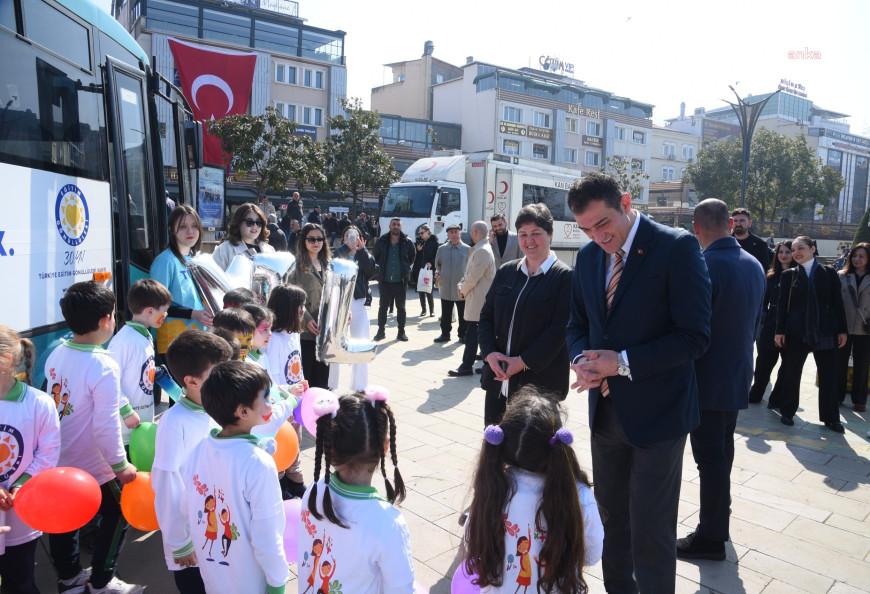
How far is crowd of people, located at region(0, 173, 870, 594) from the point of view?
2.02 meters

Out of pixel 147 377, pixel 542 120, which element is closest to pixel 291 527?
pixel 147 377

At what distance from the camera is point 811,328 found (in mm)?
6227

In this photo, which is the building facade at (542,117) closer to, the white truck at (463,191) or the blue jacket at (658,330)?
the white truck at (463,191)

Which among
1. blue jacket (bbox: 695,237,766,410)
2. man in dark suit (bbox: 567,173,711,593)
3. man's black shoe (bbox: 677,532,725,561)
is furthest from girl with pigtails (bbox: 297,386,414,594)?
man's black shoe (bbox: 677,532,725,561)

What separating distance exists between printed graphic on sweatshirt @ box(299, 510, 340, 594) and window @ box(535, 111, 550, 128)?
170 ft

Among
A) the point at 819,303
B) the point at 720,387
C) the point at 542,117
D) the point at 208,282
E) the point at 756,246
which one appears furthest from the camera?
the point at 542,117

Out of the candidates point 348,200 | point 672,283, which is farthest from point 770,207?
point 672,283

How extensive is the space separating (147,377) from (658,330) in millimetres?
2690

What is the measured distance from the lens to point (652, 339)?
258 centimetres

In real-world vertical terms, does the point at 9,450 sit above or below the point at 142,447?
above

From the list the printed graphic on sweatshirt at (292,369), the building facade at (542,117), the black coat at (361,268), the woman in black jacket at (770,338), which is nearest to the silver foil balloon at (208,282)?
the printed graphic on sweatshirt at (292,369)

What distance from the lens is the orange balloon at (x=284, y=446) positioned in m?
3.25

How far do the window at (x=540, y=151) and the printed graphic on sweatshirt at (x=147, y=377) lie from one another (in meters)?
50.2

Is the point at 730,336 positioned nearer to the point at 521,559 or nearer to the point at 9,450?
the point at 521,559
